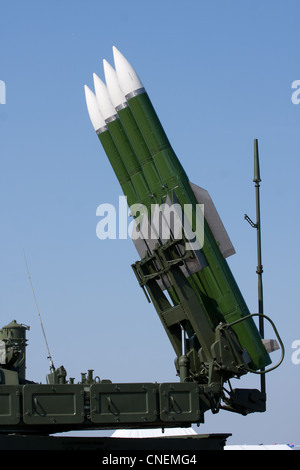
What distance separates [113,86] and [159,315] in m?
3.92

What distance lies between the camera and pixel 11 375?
884cm

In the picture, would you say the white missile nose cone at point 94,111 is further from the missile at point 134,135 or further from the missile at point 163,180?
the missile at point 134,135

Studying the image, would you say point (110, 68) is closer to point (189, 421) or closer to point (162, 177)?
point (162, 177)

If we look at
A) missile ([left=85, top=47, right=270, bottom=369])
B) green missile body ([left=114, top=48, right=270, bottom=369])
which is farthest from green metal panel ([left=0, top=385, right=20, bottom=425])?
A: green missile body ([left=114, top=48, right=270, bottom=369])


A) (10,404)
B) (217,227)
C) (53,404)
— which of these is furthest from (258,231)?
(10,404)

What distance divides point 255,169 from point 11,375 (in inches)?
218

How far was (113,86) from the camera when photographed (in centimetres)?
1265

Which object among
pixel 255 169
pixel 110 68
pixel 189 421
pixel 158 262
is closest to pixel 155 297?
pixel 158 262

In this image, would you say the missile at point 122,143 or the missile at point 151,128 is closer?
the missile at point 151,128

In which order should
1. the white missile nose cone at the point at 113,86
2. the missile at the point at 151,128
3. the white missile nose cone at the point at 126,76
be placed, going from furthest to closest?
the white missile nose cone at the point at 113,86 → the white missile nose cone at the point at 126,76 → the missile at the point at 151,128

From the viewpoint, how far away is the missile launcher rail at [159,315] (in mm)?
8594

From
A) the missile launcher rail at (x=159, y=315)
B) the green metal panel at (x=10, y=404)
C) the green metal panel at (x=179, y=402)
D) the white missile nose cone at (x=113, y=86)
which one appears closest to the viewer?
the green metal panel at (x=10, y=404)

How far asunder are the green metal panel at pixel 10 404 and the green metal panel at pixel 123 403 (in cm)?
79

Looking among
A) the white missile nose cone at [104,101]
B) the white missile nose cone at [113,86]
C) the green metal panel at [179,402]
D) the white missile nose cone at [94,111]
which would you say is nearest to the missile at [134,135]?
the white missile nose cone at [113,86]
